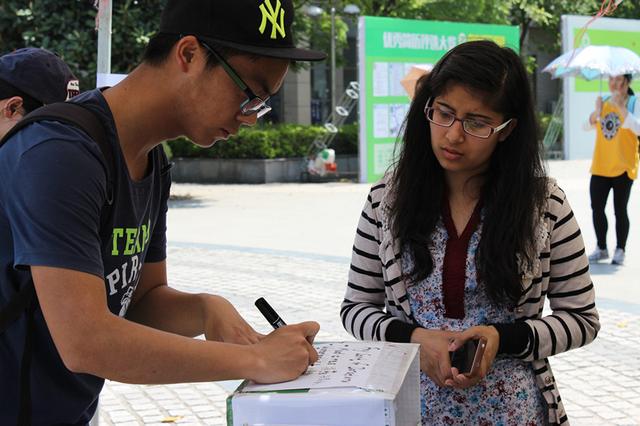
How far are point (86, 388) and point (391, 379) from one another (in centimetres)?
60

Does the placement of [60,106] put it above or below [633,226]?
above

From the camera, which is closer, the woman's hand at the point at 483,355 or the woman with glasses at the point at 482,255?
the woman's hand at the point at 483,355

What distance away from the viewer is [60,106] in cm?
162

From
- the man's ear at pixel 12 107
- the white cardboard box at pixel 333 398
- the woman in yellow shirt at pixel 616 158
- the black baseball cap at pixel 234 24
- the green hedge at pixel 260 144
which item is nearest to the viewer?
the white cardboard box at pixel 333 398

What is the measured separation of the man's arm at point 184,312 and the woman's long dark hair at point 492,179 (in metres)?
0.60

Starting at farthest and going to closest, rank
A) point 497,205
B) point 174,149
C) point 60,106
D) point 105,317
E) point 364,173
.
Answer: point 174,149 → point 364,173 → point 497,205 → point 60,106 → point 105,317

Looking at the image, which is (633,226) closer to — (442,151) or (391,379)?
(442,151)

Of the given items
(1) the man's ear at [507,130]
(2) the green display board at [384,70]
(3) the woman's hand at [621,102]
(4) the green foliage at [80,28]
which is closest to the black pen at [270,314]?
(1) the man's ear at [507,130]

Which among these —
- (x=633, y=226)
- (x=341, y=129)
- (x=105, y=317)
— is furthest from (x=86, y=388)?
(x=341, y=129)

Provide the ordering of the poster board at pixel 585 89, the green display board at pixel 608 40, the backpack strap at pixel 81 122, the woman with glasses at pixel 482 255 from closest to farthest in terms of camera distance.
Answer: the backpack strap at pixel 81 122 < the woman with glasses at pixel 482 255 < the green display board at pixel 608 40 < the poster board at pixel 585 89

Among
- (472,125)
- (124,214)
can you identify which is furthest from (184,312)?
(472,125)

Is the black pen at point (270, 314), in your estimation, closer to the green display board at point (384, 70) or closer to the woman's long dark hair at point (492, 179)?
the woman's long dark hair at point (492, 179)

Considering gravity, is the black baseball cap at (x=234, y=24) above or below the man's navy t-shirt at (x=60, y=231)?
above

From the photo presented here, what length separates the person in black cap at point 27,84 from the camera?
9.36 ft
